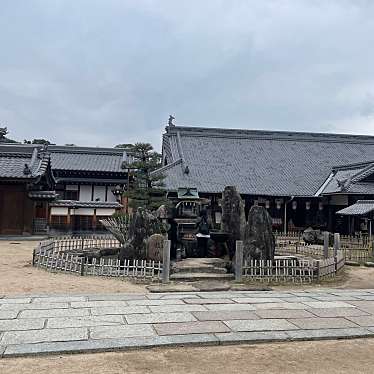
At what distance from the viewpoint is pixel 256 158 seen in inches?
1346

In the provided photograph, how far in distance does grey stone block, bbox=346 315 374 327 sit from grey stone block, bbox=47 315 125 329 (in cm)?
394

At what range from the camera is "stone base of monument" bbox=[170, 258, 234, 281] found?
10883 millimetres

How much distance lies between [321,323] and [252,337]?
5.12 feet

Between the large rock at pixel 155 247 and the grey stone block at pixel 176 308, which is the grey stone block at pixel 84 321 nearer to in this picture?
the grey stone block at pixel 176 308

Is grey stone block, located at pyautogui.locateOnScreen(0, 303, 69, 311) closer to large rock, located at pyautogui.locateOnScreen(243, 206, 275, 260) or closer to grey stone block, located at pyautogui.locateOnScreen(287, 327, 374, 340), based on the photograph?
grey stone block, located at pyautogui.locateOnScreen(287, 327, 374, 340)

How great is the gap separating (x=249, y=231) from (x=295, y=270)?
2.06m

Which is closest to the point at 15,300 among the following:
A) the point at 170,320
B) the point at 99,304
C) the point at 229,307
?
the point at 99,304

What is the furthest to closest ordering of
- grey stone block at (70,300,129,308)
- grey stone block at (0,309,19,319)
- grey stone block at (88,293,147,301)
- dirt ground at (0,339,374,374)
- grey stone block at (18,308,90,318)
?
grey stone block at (88,293,147,301) < grey stone block at (70,300,129,308) < grey stone block at (18,308,90,318) < grey stone block at (0,309,19,319) < dirt ground at (0,339,374,374)

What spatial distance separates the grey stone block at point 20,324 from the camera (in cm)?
574

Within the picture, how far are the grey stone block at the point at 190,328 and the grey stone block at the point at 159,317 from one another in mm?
238

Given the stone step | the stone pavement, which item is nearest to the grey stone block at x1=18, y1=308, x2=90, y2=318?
the stone pavement

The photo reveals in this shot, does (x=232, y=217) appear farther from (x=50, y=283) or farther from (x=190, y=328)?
(x=190, y=328)

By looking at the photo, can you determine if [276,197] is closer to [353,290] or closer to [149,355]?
[353,290]

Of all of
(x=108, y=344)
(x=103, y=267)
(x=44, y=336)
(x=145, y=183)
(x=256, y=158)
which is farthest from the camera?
(x=256, y=158)
